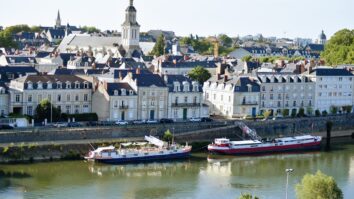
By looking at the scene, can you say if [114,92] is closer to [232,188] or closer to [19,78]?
[19,78]

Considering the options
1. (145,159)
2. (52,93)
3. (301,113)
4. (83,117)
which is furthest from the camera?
(301,113)

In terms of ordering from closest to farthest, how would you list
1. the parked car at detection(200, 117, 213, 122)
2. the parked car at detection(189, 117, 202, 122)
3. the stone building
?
the stone building → the parked car at detection(189, 117, 202, 122) → the parked car at detection(200, 117, 213, 122)

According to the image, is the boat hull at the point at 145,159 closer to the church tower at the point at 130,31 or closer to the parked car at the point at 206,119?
the parked car at the point at 206,119

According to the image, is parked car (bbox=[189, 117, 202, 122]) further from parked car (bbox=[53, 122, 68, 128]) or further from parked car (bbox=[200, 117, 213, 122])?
parked car (bbox=[53, 122, 68, 128])

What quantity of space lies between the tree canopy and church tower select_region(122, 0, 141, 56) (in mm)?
20551

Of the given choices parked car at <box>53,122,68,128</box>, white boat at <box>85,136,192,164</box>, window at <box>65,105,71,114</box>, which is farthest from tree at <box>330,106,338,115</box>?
parked car at <box>53,122,68,128</box>

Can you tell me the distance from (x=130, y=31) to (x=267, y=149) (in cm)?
3788

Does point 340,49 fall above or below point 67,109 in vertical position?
above

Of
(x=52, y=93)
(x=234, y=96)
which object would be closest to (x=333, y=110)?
(x=234, y=96)

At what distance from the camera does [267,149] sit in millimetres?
41250

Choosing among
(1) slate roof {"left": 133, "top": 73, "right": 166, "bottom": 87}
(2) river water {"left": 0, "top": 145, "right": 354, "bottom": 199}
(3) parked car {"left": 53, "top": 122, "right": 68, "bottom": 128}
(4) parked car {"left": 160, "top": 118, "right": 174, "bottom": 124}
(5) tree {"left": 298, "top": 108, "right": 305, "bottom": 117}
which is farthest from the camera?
(5) tree {"left": 298, "top": 108, "right": 305, "bottom": 117}

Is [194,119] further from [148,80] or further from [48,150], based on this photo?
[48,150]

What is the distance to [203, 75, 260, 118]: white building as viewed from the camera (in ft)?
152

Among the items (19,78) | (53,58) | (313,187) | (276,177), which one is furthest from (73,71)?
(313,187)
